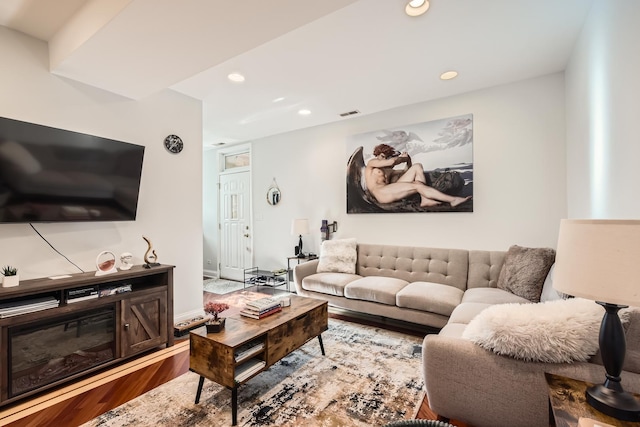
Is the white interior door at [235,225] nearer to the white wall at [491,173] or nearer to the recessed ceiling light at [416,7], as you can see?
the white wall at [491,173]

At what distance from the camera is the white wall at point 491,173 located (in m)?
3.02

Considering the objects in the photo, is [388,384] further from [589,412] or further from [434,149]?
[434,149]

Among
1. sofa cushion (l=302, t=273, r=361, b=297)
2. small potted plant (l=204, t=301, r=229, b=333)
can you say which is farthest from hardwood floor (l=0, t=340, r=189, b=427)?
sofa cushion (l=302, t=273, r=361, b=297)

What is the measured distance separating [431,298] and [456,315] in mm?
467

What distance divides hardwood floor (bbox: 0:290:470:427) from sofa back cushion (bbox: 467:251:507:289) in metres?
1.66

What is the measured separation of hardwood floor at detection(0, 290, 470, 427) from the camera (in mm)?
1760

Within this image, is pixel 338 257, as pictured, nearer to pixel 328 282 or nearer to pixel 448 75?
pixel 328 282

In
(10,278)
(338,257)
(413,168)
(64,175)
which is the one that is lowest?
(338,257)

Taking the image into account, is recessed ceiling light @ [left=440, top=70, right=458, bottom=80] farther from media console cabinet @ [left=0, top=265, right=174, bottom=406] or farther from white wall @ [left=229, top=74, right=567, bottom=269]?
media console cabinet @ [left=0, top=265, right=174, bottom=406]

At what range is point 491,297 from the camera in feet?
8.47

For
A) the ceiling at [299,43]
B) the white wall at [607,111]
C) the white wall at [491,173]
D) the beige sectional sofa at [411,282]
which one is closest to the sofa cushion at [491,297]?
the beige sectional sofa at [411,282]

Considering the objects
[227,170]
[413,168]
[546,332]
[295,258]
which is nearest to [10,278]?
[295,258]

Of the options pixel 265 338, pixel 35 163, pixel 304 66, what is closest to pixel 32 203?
pixel 35 163

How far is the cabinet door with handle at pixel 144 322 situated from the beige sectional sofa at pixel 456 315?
1.59 metres
